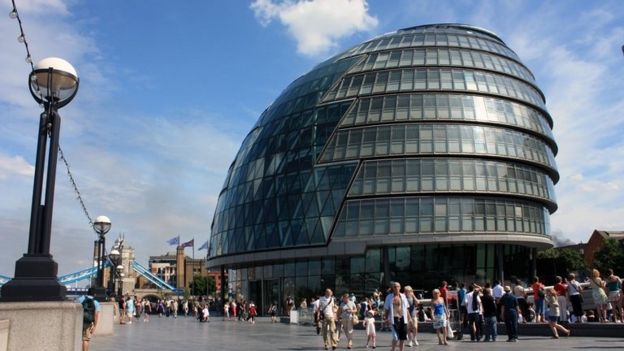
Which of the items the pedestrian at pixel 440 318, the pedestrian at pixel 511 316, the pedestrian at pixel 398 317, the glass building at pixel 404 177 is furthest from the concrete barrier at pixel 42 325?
the glass building at pixel 404 177

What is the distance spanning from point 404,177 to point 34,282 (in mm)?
43227

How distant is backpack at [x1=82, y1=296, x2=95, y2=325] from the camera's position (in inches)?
619

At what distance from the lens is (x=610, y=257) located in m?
94.3

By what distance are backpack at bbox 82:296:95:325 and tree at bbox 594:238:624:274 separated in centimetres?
9188

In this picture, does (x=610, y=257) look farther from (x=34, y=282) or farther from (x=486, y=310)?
(x=34, y=282)

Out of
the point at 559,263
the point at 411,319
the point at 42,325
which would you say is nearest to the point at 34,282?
the point at 42,325

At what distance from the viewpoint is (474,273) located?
5162 cm

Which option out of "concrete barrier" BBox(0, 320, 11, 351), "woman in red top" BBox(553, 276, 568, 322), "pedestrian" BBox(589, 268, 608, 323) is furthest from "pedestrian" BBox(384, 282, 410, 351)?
"concrete barrier" BBox(0, 320, 11, 351)

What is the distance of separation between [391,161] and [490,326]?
30.0 m

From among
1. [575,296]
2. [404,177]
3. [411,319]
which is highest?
[404,177]

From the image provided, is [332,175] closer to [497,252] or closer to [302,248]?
[302,248]

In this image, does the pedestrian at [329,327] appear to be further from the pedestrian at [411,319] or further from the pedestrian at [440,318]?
the pedestrian at [440,318]

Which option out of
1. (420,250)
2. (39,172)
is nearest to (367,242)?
(420,250)

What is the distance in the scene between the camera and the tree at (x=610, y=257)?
306 feet
